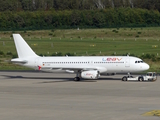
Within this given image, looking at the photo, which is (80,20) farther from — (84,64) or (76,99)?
(76,99)

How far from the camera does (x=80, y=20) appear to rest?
16012 centimetres

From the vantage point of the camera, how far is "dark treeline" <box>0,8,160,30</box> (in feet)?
521

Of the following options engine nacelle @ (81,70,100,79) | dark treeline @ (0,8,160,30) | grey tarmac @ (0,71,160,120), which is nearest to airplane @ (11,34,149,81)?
engine nacelle @ (81,70,100,79)

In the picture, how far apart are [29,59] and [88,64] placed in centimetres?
939

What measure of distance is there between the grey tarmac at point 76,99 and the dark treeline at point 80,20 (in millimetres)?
95339

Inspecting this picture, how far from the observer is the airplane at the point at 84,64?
63312 millimetres

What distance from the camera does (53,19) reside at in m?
161

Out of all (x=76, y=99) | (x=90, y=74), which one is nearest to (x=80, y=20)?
(x=90, y=74)

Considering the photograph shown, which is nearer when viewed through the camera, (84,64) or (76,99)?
(76,99)

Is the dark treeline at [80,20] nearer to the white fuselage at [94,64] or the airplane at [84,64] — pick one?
the airplane at [84,64]

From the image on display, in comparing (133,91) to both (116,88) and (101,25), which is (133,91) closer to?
(116,88)

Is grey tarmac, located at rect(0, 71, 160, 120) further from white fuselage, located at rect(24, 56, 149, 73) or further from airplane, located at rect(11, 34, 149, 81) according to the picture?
white fuselage, located at rect(24, 56, 149, 73)

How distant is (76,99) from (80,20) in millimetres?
117980

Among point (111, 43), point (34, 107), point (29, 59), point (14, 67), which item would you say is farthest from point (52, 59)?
point (111, 43)
